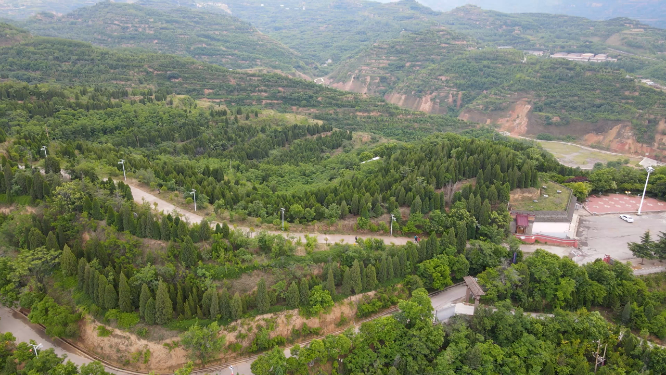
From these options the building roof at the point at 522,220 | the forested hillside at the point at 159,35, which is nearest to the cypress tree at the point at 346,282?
the building roof at the point at 522,220

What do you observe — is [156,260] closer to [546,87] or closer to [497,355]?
[497,355]

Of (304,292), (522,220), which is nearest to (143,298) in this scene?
(304,292)

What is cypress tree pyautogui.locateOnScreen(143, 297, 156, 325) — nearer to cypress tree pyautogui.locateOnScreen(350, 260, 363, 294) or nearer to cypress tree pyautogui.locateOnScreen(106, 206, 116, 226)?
cypress tree pyautogui.locateOnScreen(106, 206, 116, 226)

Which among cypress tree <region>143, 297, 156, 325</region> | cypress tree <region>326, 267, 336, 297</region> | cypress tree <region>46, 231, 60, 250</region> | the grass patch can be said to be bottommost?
cypress tree <region>143, 297, 156, 325</region>

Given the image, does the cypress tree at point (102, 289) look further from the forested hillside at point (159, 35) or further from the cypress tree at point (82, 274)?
the forested hillside at point (159, 35)

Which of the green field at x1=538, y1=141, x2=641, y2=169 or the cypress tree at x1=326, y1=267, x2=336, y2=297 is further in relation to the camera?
the green field at x1=538, y1=141, x2=641, y2=169

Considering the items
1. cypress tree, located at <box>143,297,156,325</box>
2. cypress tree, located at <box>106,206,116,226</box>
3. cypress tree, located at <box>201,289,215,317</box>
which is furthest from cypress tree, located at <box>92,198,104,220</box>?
cypress tree, located at <box>201,289,215,317</box>
